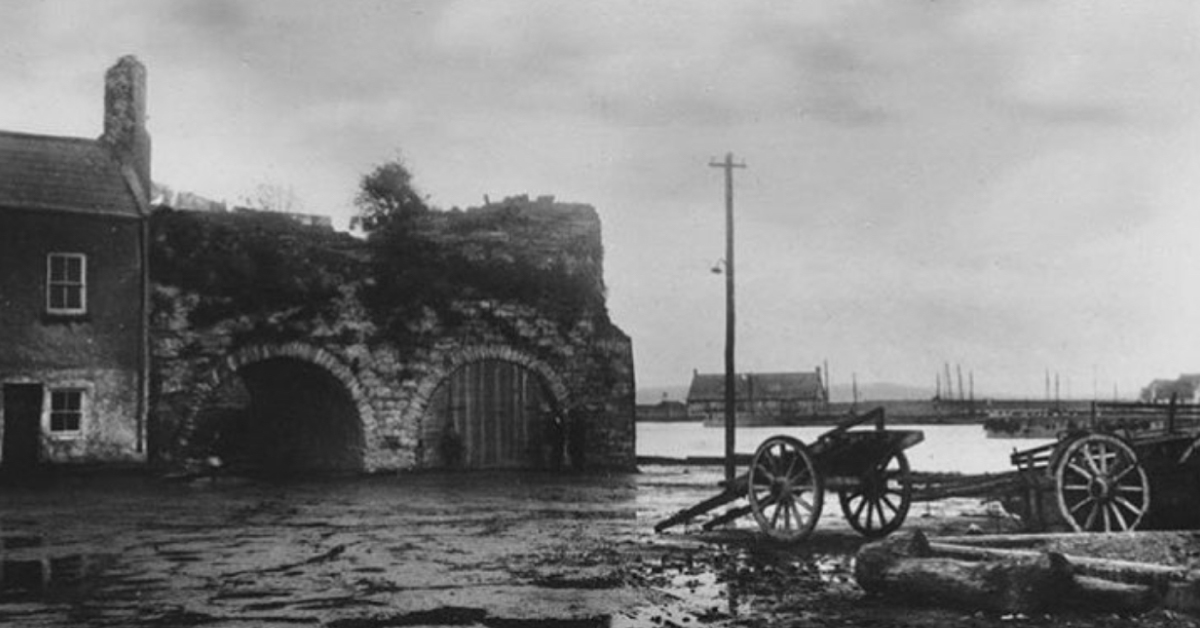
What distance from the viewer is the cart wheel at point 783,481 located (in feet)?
42.4

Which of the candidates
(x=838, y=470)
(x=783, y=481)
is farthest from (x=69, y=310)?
(x=838, y=470)

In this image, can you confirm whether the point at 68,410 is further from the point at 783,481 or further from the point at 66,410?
the point at 783,481

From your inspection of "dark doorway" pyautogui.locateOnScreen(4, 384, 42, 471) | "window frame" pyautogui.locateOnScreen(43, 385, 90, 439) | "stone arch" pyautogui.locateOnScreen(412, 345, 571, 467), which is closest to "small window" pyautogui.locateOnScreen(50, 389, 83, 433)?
"window frame" pyautogui.locateOnScreen(43, 385, 90, 439)

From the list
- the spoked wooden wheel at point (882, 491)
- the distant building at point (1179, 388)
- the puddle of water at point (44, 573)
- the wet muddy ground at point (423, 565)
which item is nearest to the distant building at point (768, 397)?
the distant building at point (1179, 388)

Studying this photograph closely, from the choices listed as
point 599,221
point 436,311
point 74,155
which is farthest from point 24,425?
point 599,221

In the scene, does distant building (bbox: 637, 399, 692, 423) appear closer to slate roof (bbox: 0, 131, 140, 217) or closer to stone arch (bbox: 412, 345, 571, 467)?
stone arch (bbox: 412, 345, 571, 467)

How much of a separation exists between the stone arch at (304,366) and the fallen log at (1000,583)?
57.7 ft

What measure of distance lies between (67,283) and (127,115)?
4.57m

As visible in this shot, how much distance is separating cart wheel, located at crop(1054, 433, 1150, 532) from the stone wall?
51.6ft

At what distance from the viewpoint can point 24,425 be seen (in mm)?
24047

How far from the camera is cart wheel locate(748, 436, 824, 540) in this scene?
1293 centimetres

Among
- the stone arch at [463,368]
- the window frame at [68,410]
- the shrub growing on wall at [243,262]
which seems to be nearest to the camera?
the window frame at [68,410]

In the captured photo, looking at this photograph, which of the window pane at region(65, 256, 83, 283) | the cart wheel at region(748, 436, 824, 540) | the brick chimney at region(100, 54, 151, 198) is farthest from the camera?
the brick chimney at region(100, 54, 151, 198)

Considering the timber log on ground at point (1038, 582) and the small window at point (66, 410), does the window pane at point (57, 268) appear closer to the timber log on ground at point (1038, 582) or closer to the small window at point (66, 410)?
the small window at point (66, 410)
